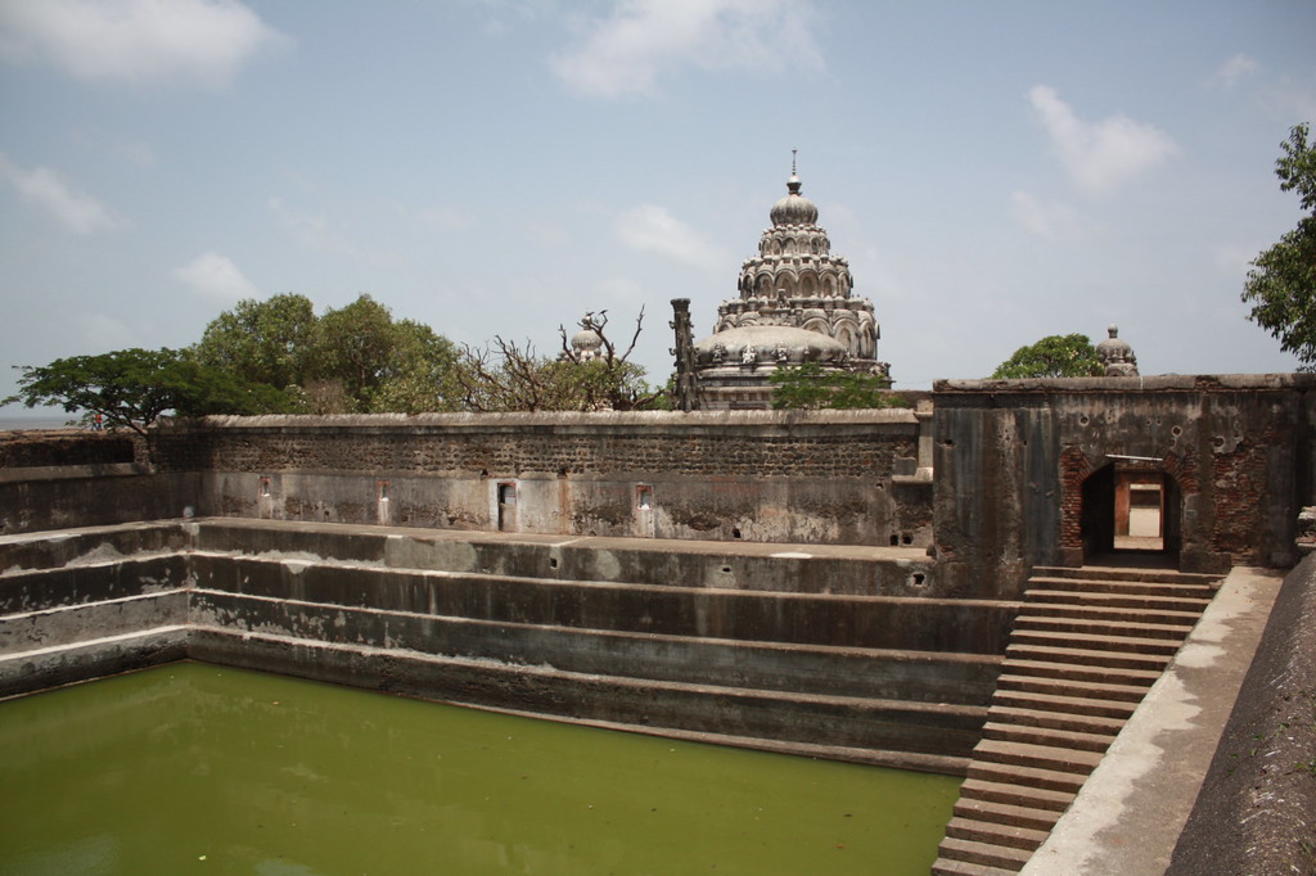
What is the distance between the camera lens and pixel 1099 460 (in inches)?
349

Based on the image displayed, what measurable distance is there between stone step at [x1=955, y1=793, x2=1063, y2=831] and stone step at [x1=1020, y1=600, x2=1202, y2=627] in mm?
2131

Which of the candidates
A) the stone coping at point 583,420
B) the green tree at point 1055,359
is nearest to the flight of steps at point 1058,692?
the stone coping at point 583,420

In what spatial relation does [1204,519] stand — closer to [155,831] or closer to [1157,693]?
[1157,693]

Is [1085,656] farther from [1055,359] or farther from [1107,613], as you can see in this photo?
[1055,359]

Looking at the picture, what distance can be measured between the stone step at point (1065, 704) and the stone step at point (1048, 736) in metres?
0.19

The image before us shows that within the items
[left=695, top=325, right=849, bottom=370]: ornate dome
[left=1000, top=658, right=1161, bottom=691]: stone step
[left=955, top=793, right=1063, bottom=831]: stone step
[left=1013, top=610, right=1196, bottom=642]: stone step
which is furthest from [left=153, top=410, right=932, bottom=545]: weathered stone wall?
[left=695, top=325, right=849, bottom=370]: ornate dome

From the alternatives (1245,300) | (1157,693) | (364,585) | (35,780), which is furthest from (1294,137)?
(35,780)

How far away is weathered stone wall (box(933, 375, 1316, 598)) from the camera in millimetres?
8484

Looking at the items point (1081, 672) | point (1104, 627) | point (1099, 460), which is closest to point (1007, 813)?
point (1081, 672)

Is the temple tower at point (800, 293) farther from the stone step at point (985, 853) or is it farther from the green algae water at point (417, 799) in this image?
the stone step at point (985, 853)

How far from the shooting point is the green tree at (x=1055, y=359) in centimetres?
3369

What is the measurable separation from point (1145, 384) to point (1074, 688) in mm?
2657

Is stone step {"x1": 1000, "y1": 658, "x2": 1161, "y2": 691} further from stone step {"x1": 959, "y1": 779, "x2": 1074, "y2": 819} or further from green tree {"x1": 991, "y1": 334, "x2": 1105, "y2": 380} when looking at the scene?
green tree {"x1": 991, "y1": 334, "x2": 1105, "y2": 380}

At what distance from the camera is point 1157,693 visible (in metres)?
6.34
